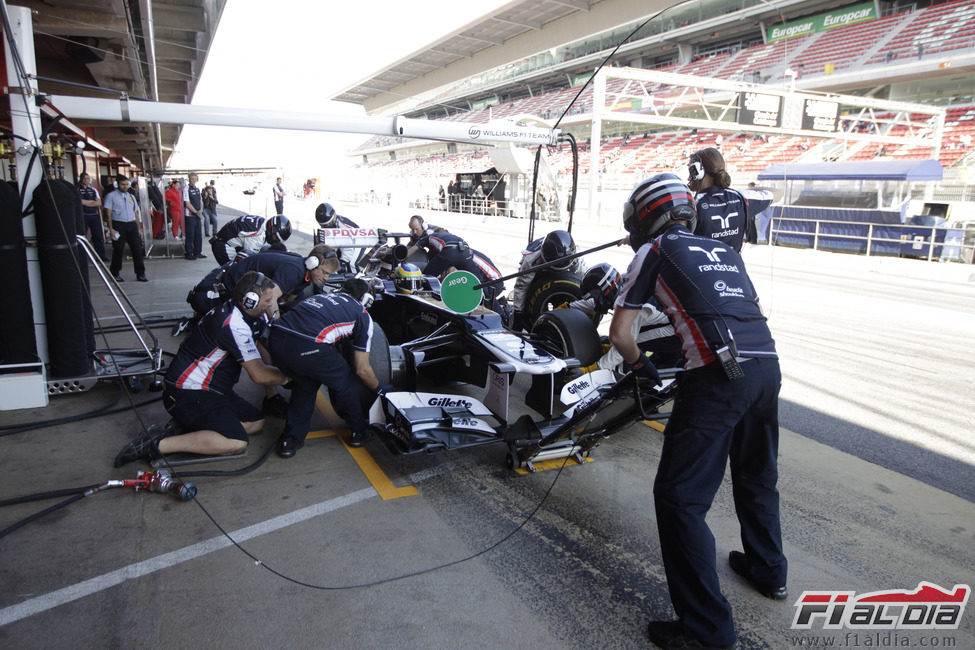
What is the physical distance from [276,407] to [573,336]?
7.91ft

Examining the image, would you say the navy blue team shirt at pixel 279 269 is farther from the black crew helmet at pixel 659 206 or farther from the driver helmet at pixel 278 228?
the black crew helmet at pixel 659 206

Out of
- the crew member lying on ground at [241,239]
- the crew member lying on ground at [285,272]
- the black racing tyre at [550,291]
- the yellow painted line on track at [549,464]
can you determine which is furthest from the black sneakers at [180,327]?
the yellow painted line on track at [549,464]

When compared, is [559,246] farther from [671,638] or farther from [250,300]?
[671,638]

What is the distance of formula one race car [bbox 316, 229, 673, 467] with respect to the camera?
3350 millimetres

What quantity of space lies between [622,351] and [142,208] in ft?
64.2

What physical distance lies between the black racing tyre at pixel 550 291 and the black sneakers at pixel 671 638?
349 cm

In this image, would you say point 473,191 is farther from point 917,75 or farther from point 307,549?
point 307,549

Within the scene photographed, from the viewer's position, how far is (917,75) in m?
26.4

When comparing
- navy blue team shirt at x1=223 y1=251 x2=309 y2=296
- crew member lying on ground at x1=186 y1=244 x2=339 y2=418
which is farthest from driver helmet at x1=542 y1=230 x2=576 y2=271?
navy blue team shirt at x1=223 y1=251 x2=309 y2=296

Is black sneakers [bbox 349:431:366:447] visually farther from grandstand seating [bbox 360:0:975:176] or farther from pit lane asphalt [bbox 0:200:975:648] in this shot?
grandstand seating [bbox 360:0:975:176]

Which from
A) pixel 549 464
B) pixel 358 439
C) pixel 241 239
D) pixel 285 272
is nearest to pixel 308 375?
pixel 358 439

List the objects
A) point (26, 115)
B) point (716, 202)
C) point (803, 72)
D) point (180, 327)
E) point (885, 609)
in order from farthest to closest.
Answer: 1. point (803, 72)
2. point (180, 327)
3. point (716, 202)
4. point (26, 115)
5. point (885, 609)

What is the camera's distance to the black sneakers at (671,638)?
2316 mm

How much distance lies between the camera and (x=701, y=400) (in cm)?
238
